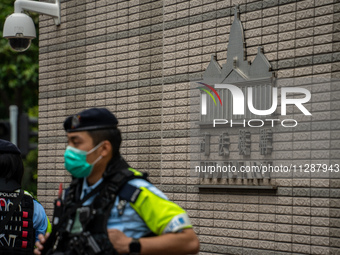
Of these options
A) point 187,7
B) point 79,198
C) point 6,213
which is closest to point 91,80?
point 187,7

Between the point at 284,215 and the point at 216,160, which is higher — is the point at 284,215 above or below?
below

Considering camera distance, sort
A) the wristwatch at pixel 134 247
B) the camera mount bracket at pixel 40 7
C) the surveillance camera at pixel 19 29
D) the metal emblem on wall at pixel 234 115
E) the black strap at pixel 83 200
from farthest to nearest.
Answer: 1. the camera mount bracket at pixel 40 7
2. the surveillance camera at pixel 19 29
3. the metal emblem on wall at pixel 234 115
4. the black strap at pixel 83 200
5. the wristwatch at pixel 134 247

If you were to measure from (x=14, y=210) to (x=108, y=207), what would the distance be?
79.2 inches

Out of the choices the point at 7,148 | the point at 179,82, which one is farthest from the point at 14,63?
the point at 7,148

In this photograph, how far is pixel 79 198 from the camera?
3.87 metres

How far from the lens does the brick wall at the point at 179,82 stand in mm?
7363

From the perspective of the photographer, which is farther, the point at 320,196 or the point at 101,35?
the point at 101,35

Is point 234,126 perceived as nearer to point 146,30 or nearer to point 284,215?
Answer: point 284,215

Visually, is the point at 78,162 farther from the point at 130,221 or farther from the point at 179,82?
the point at 179,82

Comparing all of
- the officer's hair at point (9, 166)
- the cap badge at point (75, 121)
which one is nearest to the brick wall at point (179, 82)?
the officer's hair at point (9, 166)

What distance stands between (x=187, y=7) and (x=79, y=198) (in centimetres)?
540

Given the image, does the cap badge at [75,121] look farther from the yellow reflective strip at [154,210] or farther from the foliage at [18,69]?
the foliage at [18,69]

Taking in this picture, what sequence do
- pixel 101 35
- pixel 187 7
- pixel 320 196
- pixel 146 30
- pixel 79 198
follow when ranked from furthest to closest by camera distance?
pixel 101 35 → pixel 146 30 → pixel 187 7 → pixel 320 196 → pixel 79 198

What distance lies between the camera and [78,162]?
3766mm
